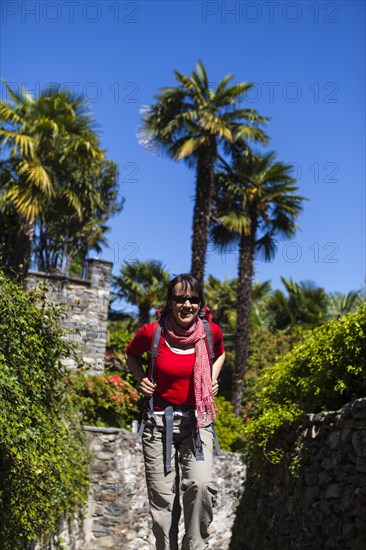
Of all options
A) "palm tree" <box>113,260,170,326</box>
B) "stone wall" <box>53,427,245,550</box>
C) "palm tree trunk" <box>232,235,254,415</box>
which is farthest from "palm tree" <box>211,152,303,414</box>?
"stone wall" <box>53,427,245,550</box>

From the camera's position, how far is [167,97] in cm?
1995

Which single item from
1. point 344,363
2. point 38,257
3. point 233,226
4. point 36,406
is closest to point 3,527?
point 36,406

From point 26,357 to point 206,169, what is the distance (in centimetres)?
1414

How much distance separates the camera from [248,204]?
21734 mm

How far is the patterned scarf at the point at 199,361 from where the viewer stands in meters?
4.45

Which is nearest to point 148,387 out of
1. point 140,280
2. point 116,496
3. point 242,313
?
point 116,496

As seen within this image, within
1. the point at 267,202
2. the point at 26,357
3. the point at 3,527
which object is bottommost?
the point at 3,527

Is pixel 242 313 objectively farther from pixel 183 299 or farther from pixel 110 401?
pixel 183 299

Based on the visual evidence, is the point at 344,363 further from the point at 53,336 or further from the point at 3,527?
the point at 3,527

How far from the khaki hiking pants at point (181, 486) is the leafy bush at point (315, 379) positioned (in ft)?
6.59

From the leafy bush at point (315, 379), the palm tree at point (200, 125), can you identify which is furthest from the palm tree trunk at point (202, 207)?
the leafy bush at point (315, 379)

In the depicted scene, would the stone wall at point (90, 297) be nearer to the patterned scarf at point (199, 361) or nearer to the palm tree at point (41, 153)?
the palm tree at point (41, 153)

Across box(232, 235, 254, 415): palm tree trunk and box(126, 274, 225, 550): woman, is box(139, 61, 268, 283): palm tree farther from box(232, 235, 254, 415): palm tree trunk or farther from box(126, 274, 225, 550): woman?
box(126, 274, 225, 550): woman

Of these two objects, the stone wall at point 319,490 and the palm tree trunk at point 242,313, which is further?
the palm tree trunk at point 242,313
